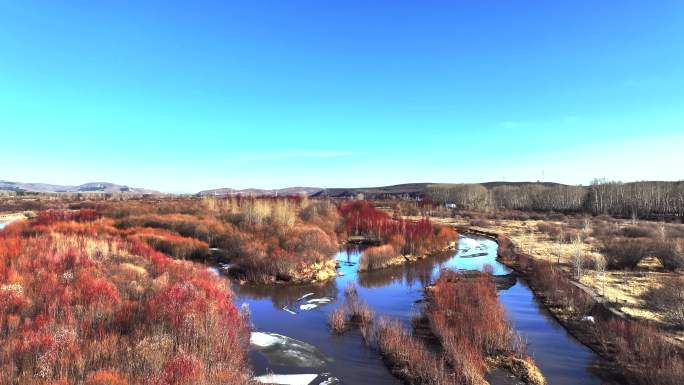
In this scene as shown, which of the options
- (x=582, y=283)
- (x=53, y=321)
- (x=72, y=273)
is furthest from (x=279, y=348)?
(x=582, y=283)

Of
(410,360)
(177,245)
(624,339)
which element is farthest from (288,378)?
(177,245)

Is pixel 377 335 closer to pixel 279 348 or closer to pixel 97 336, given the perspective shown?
pixel 279 348

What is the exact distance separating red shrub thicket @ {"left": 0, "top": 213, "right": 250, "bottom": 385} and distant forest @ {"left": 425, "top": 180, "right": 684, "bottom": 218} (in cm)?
5217

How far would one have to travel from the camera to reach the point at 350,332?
34.6ft

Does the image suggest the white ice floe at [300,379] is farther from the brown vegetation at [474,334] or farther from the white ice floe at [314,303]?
the white ice floe at [314,303]

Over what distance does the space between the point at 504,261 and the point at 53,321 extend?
20780 millimetres

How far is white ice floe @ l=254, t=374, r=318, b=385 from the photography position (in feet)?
24.6

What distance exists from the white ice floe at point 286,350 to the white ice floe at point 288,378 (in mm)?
456

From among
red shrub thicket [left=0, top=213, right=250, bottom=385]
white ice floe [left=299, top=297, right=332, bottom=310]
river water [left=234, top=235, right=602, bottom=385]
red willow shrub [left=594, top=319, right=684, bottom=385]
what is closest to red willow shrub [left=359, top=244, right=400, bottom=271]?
river water [left=234, top=235, right=602, bottom=385]

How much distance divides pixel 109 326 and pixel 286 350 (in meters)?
3.70

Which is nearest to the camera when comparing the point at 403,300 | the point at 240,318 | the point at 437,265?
the point at 240,318

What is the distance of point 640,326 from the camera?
9320mm

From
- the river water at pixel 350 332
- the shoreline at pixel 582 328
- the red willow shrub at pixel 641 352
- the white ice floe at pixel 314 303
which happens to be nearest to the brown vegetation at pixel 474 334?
the river water at pixel 350 332

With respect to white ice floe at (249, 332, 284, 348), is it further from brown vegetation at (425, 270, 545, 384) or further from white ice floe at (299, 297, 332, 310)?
brown vegetation at (425, 270, 545, 384)
